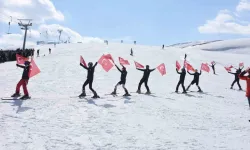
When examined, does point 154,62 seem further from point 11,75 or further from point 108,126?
point 108,126

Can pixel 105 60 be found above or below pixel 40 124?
above

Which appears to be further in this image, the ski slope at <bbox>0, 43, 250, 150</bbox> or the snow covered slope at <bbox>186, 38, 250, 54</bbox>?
the snow covered slope at <bbox>186, 38, 250, 54</bbox>

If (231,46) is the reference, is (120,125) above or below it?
below

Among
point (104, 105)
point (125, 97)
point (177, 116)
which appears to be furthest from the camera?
point (125, 97)

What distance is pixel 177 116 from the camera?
12617mm

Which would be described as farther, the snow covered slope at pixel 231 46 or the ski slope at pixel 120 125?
the snow covered slope at pixel 231 46

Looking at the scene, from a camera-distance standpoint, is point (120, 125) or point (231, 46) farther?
point (231, 46)

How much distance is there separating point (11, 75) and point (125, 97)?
13.9 metres

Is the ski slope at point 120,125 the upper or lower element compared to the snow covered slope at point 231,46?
lower

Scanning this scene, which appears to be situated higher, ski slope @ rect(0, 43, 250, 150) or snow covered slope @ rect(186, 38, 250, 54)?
snow covered slope @ rect(186, 38, 250, 54)

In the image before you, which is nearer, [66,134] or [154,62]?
[66,134]

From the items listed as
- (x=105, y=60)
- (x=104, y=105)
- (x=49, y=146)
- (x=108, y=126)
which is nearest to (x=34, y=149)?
(x=49, y=146)

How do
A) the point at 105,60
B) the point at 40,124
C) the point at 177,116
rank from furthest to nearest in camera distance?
the point at 105,60, the point at 177,116, the point at 40,124

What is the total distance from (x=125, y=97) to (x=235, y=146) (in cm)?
800
